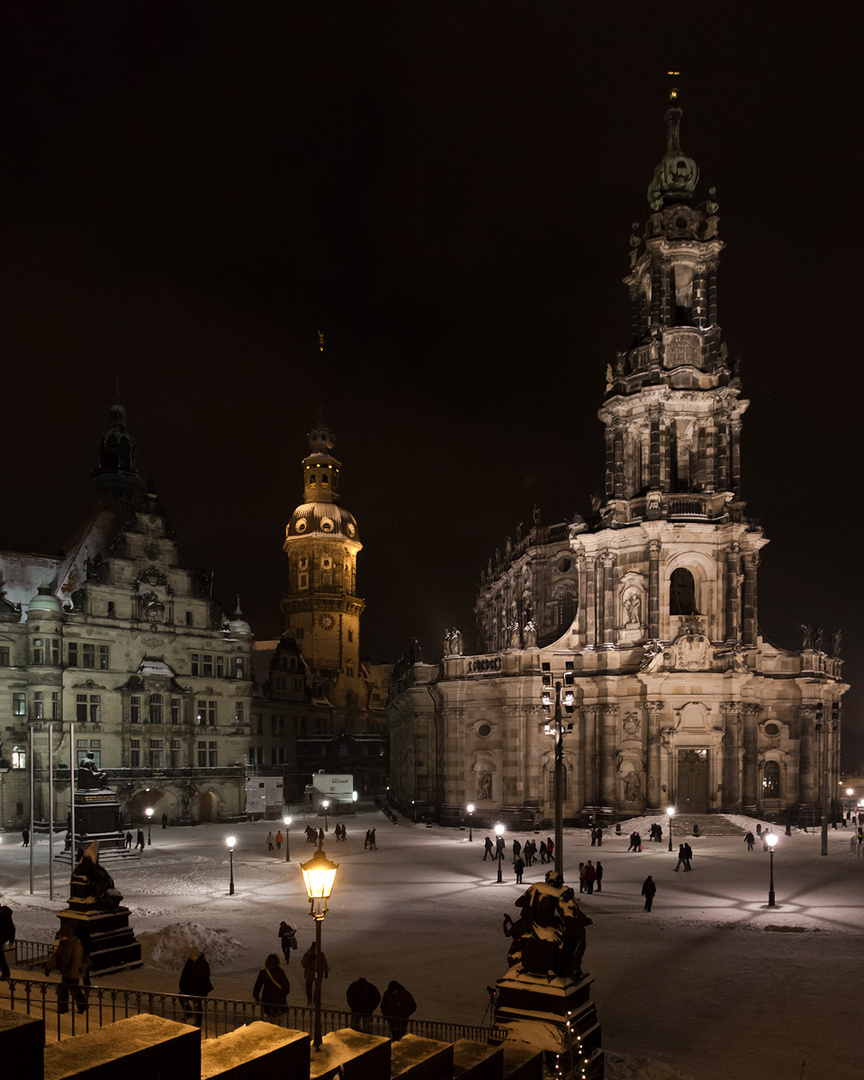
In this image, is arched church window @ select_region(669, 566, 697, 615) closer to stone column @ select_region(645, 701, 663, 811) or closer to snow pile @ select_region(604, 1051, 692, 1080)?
stone column @ select_region(645, 701, 663, 811)

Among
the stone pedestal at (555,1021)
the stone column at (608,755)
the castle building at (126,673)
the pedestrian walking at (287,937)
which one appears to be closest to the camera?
the stone pedestal at (555,1021)

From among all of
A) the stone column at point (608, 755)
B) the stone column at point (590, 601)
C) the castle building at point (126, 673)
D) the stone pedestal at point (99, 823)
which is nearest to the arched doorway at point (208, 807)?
the castle building at point (126, 673)

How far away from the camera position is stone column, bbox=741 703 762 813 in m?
58.9

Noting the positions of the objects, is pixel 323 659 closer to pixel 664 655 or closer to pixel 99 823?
pixel 664 655

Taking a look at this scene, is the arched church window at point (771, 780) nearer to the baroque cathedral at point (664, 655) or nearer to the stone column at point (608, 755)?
the baroque cathedral at point (664, 655)

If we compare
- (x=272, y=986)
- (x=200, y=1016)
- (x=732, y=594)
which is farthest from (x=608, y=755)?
(x=200, y=1016)

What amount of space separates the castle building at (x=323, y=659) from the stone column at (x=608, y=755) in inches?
1420

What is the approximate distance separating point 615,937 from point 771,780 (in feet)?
132

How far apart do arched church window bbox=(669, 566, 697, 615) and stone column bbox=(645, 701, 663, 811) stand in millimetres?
7140

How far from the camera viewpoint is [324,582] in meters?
108

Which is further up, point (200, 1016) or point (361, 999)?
point (200, 1016)

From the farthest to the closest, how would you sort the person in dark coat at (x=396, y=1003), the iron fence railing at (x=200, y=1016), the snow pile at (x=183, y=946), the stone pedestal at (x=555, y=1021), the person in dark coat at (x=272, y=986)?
the snow pile at (x=183, y=946), the person in dark coat at (x=272, y=986), the person in dark coat at (x=396, y=1003), the iron fence railing at (x=200, y=1016), the stone pedestal at (x=555, y=1021)

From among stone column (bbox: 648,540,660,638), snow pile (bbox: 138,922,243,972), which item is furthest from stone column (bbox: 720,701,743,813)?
snow pile (bbox: 138,922,243,972)

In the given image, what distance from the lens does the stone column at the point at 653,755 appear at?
186ft
